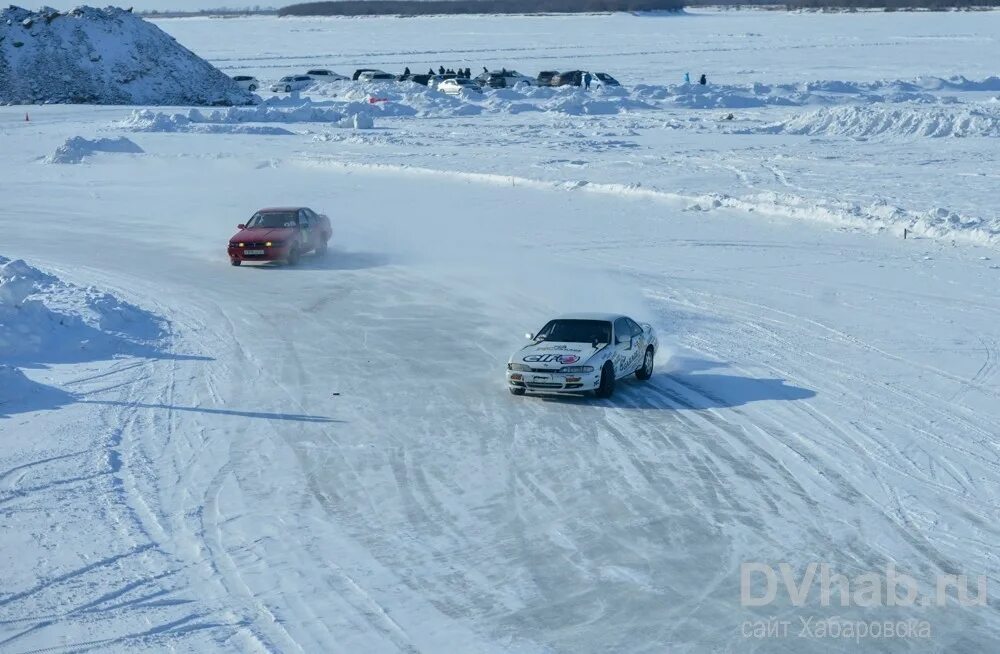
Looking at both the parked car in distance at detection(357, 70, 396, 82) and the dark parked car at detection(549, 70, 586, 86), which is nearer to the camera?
the dark parked car at detection(549, 70, 586, 86)

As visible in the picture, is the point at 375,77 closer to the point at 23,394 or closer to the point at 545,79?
the point at 545,79

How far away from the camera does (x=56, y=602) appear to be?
11.0 metres

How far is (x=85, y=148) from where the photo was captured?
5025 cm

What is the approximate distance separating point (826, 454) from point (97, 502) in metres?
8.39

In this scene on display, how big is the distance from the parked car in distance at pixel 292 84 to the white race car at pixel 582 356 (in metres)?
61.8

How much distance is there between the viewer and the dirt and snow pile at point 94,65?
72.1 metres

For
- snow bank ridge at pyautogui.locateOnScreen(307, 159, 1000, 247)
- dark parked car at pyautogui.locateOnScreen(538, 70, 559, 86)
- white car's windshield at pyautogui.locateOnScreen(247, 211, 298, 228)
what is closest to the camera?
snow bank ridge at pyautogui.locateOnScreen(307, 159, 1000, 247)

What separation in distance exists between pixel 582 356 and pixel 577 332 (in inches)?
42.1

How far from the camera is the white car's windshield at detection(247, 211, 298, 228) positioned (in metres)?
30.7

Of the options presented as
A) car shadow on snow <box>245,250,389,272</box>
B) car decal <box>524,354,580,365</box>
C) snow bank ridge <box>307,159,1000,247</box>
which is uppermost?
car decal <box>524,354,580,365</box>

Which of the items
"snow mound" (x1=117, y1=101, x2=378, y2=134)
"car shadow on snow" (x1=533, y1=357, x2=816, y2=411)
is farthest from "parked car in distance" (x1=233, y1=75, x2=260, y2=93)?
"car shadow on snow" (x1=533, y1=357, x2=816, y2=411)

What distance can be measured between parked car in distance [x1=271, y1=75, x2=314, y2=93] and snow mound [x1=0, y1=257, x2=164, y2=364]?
55964 mm

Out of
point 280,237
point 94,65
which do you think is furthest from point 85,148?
point 94,65

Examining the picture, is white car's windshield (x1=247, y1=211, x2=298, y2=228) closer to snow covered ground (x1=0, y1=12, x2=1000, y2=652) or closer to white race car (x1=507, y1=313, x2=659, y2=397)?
snow covered ground (x1=0, y1=12, x2=1000, y2=652)
